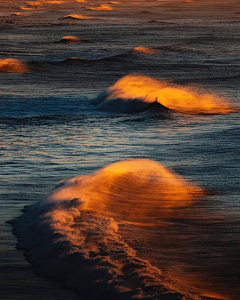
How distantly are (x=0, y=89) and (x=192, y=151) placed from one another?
975 cm

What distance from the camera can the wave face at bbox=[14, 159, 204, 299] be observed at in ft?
14.8

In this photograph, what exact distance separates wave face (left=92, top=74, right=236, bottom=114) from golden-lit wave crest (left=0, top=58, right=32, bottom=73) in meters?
5.75

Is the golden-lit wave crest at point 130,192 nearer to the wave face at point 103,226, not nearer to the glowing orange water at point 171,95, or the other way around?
the wave face at point 103,226

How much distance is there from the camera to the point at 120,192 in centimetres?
669

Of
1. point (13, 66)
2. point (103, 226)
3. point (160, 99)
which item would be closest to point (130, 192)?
point (103, 226)

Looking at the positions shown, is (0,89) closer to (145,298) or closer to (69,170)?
(69,170)

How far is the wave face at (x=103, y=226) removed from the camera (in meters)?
4.50

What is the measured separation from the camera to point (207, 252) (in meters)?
5.07

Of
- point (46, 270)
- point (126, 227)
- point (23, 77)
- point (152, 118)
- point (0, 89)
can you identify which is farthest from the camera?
point (23, 77)

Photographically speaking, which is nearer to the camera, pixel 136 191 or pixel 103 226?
pixel 103 226

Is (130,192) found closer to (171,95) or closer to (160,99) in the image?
(160,99)


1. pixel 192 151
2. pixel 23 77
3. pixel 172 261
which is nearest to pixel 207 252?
pixel 172 261

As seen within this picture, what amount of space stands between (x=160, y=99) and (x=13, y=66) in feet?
31.7

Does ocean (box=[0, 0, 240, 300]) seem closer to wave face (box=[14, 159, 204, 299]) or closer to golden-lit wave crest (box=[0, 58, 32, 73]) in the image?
wave face (box=[14, 159, 204, 299])
